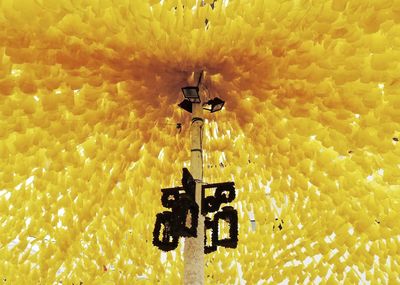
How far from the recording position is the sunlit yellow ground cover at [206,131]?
1259mm

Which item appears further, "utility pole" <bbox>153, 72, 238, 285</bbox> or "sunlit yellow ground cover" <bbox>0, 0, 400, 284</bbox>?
"utility pole" <bbox>153, 72, 238, 285</bbox>

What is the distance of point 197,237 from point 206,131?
0.60 metres

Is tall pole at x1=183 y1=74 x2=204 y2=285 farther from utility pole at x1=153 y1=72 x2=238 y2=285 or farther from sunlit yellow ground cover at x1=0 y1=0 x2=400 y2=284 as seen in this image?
sunlit yellow ground cover at x1=0 y1=0 x2=400 y2=284

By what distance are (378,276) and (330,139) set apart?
2.71ft

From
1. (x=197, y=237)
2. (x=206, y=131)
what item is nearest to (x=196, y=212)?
(x=197, y=237)

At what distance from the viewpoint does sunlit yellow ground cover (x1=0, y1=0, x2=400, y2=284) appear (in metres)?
1.26

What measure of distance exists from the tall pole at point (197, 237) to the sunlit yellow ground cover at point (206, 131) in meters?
0.14

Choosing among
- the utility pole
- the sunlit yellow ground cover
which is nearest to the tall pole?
the utility pole

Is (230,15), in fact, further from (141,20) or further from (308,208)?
(308,208)

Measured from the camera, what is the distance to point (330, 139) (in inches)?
57.8

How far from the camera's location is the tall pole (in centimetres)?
164

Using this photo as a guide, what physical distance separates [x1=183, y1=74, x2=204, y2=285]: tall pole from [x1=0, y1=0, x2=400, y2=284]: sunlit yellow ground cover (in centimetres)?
14

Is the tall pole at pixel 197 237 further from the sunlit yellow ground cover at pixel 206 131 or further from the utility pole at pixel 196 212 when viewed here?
the sunlit yellow ground cover at pixel 206 131

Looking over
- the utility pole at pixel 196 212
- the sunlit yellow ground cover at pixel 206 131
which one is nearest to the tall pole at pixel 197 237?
the utility pole at pixel 196 212
